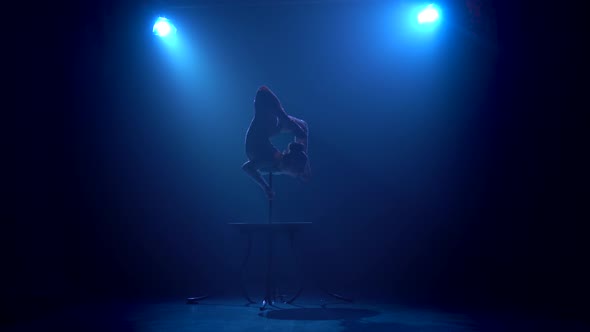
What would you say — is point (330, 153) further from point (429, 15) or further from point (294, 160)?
point (429, 15)

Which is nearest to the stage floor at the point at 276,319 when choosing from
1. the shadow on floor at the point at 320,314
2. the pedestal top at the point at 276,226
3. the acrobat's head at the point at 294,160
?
the shadow on floor at the point at 320,314

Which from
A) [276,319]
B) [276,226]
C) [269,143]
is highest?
[269,143]

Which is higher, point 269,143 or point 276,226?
point 269,143

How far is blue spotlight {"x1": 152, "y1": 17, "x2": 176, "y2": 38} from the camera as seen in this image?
180 inches

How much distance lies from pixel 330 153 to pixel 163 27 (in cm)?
217

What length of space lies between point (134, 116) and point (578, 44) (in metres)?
4.19

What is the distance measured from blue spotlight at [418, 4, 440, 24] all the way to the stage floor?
2.71 m

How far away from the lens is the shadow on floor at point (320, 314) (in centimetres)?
281

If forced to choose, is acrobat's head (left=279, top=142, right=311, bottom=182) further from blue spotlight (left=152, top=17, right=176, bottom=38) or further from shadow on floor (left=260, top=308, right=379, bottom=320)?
blue spotlight (left=152, top=17, right=176, bottom=38)

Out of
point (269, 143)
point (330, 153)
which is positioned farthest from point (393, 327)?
point (330, 153)

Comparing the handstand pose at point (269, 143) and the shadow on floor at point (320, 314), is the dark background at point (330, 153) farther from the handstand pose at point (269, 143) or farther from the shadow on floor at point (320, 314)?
the handstand pose at point (269, 143)

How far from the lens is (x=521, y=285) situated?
3859mm

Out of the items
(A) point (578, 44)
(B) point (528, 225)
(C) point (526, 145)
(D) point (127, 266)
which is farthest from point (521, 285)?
(D) point (127, 266)

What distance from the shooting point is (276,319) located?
2738 millimetres
